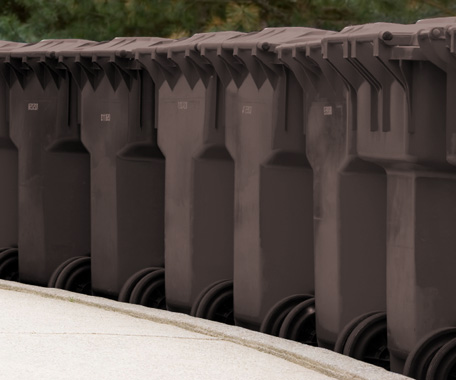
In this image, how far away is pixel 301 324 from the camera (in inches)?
295

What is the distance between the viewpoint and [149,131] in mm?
8891

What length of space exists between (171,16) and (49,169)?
13704mm

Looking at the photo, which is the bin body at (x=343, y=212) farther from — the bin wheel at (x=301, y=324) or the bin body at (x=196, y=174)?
the bin body at (x=196, y=174)

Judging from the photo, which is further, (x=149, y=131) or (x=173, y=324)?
(x=149, y=131)

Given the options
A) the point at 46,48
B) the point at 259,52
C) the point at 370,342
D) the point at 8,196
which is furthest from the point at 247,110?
the point at 8,196

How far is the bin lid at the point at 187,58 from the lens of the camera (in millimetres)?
8070

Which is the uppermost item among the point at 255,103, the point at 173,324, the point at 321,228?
the point at 255,103

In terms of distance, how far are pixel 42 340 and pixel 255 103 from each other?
5.88ft

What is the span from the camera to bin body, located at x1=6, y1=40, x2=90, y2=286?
31.9 ft

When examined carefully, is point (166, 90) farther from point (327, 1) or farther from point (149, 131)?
point (327, 1)

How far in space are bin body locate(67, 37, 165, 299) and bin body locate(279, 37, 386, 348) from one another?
6.31ft

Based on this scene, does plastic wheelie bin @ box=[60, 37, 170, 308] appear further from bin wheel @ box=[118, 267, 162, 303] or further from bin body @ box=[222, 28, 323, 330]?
bin body @ box=[222, 28, 323, 330]

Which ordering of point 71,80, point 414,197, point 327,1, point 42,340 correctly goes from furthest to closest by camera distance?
point 327,1 < point 71,80 < point 42,340 < point 414,197

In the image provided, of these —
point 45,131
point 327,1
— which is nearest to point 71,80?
point 45,131
